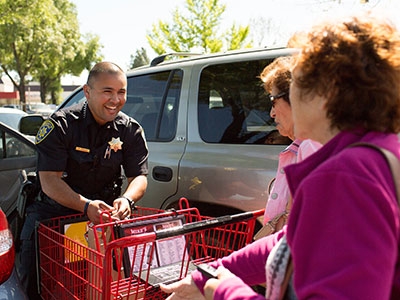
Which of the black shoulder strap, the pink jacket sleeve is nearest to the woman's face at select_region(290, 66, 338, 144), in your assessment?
the black shoulder strap

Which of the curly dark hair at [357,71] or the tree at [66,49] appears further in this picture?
the tree at [66,49]

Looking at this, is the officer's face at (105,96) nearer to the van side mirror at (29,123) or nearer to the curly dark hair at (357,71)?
Result: the curly dark hair at (357,71)

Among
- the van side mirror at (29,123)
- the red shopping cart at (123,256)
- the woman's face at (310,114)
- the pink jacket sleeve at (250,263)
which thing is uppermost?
the woman's face at (310,114)

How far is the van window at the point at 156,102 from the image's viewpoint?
355 centimetres

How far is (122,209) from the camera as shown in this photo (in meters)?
2.42

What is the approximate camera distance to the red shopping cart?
186cm

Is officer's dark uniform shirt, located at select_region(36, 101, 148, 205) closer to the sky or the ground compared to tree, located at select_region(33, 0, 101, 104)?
closer to the ground

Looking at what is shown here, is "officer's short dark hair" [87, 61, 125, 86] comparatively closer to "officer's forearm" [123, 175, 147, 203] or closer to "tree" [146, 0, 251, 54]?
"officer's forearm" [123, 175, 147, 203]

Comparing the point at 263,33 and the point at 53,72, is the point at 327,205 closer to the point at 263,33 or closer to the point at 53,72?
the point at 263,33

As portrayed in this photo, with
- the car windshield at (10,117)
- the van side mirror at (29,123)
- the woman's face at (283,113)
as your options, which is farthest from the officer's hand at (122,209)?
the car windshield at (10,117)

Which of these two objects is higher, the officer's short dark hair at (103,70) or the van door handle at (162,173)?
the officer's short dark hair at (103,70)

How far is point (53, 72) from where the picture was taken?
1662 inches

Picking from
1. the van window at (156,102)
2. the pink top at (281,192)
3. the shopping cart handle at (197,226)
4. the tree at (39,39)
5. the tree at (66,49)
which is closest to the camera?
A: the shopping cart handle at (197,226)

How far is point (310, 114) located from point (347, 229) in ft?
1.13
